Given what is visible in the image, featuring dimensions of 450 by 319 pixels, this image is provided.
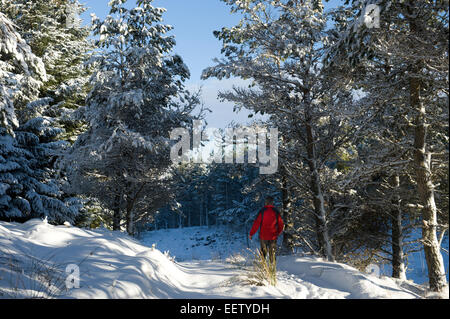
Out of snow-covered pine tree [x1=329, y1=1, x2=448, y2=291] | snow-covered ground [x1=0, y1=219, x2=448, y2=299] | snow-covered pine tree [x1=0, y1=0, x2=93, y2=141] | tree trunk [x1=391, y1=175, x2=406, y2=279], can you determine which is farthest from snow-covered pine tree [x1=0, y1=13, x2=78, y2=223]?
tree trunk [x1=391, y1=175, x2=406, y2=279]

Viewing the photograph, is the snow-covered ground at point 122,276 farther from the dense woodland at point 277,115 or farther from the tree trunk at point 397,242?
the tree trunk at point 397,242

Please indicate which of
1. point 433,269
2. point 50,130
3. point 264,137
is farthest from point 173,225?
point 433,269

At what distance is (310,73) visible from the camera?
955 centimetres

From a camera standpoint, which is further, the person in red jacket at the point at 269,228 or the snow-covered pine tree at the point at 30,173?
the snow-covered pine tree at the point at 30,173

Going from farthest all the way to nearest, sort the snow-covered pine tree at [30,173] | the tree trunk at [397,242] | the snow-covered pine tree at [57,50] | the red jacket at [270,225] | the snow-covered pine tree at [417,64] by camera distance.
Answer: the snow-covered pine tree at [57,50]
the snow-covered pine tree at [30,173]
the tree trunk at [397,242]
the red jacket at [270,225]
the snow-covered pine tree at [417,64]

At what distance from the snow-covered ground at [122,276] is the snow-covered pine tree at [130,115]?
15.2 feet

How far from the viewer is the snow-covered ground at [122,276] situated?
4320mm

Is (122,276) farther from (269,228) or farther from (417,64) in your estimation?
(417,64)

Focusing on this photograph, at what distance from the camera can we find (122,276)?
490 centimetres

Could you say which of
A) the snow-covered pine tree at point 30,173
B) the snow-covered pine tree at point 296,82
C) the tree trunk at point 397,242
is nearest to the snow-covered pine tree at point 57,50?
the snow-covered pine tree at point 30,173

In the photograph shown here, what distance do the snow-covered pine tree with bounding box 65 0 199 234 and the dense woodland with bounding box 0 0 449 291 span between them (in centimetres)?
6

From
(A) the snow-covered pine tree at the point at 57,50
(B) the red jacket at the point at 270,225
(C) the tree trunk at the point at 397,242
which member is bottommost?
(C) the tree trunk at the point at 397,242

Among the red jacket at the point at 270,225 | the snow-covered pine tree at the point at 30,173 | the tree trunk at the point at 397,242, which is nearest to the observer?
the red jacket at the point at 270,225

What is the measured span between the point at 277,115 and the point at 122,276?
7.01m
